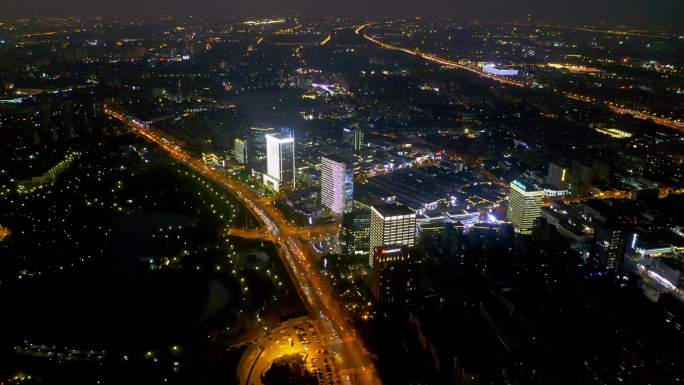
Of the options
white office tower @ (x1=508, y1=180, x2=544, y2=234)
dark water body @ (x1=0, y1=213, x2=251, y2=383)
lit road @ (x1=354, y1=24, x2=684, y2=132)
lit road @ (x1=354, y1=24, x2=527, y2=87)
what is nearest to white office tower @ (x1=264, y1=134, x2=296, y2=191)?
dark water body @ (x1=0, y1=213, x2=251, y2=383)

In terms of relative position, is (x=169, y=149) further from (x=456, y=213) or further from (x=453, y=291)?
(x=453, y=291)

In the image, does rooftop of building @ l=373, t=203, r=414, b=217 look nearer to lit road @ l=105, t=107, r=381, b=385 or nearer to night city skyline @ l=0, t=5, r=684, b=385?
night city skyline @ l=0, t=5, r=684, b=385

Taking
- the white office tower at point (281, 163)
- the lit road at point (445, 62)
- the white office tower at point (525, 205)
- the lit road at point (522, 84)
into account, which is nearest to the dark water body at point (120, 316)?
the white office tower at point (281, 163)

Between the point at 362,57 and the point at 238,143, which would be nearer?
the point at 238,143

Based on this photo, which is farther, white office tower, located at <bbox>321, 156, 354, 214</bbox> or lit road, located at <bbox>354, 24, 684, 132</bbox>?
lit road, located at <bbox>354, 24, 684, 132</bbox>

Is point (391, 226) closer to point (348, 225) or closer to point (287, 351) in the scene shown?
point (348, 225)

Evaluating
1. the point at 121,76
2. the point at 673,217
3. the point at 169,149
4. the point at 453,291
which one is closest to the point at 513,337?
the point at 453,291

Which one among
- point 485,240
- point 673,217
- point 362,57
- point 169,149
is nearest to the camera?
point 485,240
